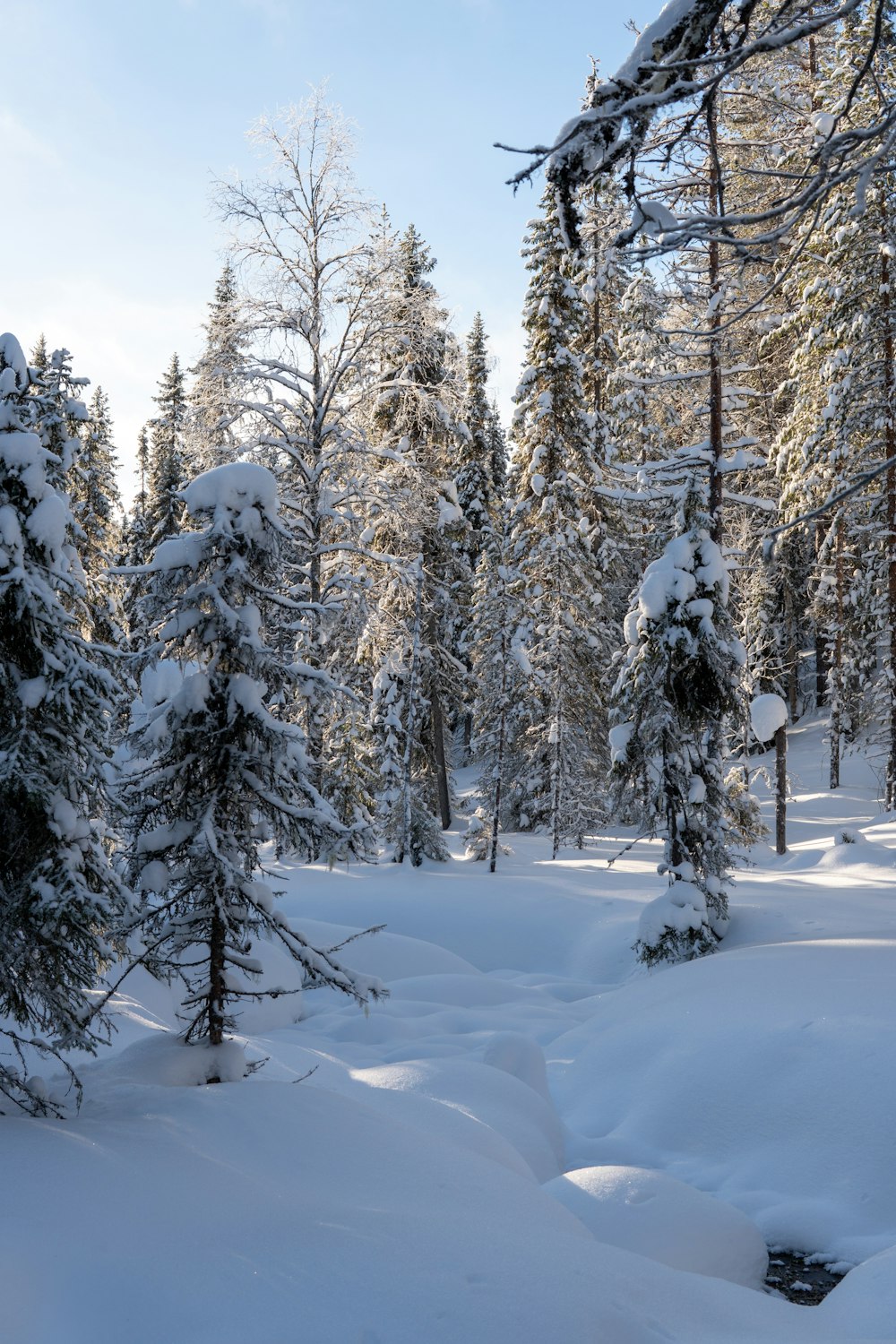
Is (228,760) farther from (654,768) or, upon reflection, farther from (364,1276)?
(654,768)

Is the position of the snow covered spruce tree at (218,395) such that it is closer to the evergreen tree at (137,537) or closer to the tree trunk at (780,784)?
the evergreen tree at (137,537)

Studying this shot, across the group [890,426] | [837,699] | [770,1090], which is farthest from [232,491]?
[837,699]

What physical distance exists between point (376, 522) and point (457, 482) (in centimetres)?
1715

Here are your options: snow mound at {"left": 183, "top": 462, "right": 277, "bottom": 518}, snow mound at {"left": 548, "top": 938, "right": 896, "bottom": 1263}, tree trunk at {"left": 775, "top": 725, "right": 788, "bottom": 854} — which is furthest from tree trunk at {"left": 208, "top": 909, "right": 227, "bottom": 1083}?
tree trunk at {"left": 775, "top": 725, "right": 788, "bottom": 854}

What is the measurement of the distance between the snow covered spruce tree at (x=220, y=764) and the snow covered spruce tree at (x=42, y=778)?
0.39 meters

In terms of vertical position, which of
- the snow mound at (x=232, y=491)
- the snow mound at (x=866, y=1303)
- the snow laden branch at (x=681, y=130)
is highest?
the snow laden branch at (x=681, y=130)

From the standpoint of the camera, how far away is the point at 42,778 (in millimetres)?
5543

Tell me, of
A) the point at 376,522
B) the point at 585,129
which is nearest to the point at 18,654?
the point at 585,129

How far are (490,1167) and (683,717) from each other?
320 inches

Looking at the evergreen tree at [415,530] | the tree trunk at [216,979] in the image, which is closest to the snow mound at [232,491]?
the tree trunk at [216,979]

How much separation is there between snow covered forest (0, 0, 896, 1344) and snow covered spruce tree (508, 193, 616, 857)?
4.58 meters

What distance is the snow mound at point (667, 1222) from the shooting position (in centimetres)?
527

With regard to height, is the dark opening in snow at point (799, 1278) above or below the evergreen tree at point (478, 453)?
below

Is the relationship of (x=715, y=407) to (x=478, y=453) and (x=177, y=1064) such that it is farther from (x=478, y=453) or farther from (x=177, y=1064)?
(x=478, y=453)
